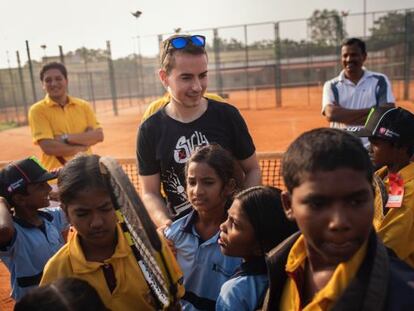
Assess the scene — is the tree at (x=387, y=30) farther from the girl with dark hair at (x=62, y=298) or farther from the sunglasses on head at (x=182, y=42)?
the girl with dark hair at (x=62, y=298)

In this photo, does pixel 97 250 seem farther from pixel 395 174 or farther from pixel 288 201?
pixel 395 174

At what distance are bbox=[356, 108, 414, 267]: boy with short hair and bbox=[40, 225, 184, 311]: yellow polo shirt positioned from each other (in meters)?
1.16

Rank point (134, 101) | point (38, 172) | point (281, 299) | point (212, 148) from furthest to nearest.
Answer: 1. point (134, 101)
2. point (38, 172)
3. point (212, 148)
4. point (281, 299)

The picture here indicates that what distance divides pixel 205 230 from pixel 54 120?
337 centimetres

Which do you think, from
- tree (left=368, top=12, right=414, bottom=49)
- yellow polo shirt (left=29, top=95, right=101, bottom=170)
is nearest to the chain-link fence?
tree (left=368, top=12, right=414, bottom=49)

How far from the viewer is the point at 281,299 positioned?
5.63ft

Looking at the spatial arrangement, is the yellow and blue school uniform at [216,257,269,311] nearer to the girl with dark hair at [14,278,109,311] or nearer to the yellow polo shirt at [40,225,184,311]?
the yellow polo shirt at [40,225,184,311]

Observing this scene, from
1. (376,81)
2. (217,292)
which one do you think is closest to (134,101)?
(376,81)

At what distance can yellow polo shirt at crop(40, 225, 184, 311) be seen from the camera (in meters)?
2.08

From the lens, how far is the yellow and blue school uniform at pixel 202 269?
92.4 inches

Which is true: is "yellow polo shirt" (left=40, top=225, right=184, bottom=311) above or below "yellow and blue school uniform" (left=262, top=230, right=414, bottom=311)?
below

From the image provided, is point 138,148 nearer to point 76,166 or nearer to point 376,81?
point 76,166

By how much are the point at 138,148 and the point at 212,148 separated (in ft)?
2.03

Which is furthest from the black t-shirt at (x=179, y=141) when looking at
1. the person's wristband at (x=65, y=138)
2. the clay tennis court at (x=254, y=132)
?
the clay tennis court at (x=254, y=132)
